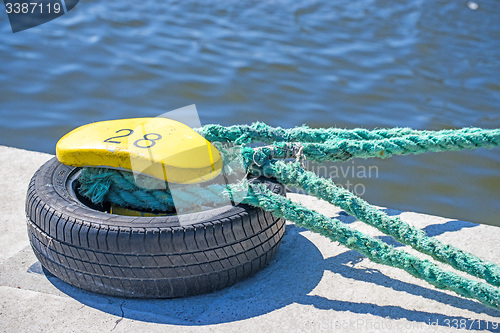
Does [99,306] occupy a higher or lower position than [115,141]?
lower

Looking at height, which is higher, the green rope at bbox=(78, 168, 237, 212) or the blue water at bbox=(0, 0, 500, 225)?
the green rope at bbox=(78, 168, 237, 212)

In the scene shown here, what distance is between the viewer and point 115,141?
2471mm

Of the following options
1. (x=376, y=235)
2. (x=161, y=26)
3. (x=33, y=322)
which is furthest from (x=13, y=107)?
(x=376, y=235)

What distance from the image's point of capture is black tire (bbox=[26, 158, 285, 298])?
7.17 ft

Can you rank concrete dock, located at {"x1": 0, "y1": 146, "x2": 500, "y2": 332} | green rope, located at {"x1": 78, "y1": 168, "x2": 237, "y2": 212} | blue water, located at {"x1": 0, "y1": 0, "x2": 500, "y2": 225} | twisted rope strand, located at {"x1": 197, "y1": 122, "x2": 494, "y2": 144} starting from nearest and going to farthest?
1. concrete dock, located at {"x1": 0, "y1": 146, "x2": 500, "y2": 332}
2. green rope, located at {"x1": 78, "y1": 168, "x2": 237, "y2": 212}
3. twisted rope strand, located at {"x1": 197, "y1": 122, "x2": 494, "y2": 144}
4. blue water, located at {"x1": 0, "y1": 0, "x2": 500, "y2": 225}

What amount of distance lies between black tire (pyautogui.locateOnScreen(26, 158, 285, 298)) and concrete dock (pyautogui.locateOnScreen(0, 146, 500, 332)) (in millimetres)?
76

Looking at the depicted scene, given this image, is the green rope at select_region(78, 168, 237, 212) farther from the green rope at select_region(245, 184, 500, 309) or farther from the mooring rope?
the green rope at select_region(245, 184, 500, 309)

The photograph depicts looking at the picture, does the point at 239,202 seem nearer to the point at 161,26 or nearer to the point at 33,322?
the point at 33,322

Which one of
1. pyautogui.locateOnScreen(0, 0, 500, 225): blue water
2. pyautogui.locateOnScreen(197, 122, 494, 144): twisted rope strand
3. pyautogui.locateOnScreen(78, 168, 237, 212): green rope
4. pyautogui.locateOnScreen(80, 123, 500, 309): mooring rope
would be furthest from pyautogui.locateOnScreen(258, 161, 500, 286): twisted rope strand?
pyautogui.locateOnScreen(0, 0, 500, 225): blue water

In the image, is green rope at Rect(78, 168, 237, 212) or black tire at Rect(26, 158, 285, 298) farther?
green rope at Rect(78, 168, 237, 212)

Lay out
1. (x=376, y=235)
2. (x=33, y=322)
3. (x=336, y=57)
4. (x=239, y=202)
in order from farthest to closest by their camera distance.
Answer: (x=336, y=57), (x=376, y=235), (x=239, y=202), (x=33, y=322)

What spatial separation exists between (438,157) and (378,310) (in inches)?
101

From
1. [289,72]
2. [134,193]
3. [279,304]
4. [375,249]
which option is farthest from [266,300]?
[289,72]

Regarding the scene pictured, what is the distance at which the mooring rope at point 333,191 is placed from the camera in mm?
2260
